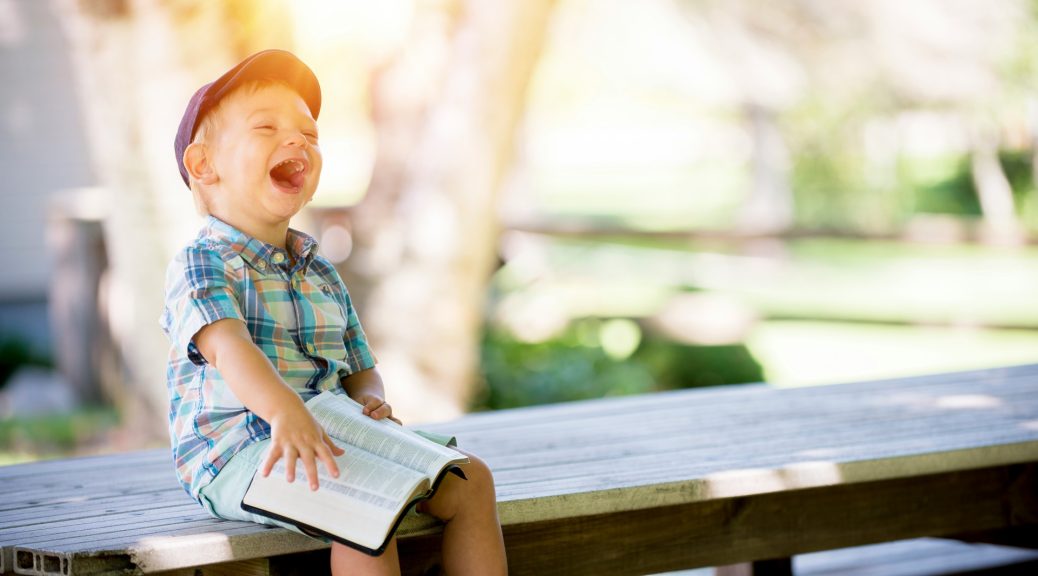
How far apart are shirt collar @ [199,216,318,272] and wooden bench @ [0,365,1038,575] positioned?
19.7 inches

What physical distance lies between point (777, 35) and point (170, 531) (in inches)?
635

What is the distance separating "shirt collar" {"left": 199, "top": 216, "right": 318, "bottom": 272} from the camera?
2.37 metres

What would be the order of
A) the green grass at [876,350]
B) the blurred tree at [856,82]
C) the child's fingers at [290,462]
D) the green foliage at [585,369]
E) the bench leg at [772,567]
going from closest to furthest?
1. the child's fingers at [290,462]
2. the bench leg at [772,567]
3. the green foliage at [585,369]
4. the green grass at [876,350]
5. the blurred tree at [856,82]

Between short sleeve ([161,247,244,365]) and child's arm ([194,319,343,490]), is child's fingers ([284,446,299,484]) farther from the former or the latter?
short sleeve ([161,247,244,365])

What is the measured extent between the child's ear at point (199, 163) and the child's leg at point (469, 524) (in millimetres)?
733

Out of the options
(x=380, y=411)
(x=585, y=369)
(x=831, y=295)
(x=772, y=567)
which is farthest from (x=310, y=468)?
(x=831, y=295)

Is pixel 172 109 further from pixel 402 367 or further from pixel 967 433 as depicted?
pixel 967 433

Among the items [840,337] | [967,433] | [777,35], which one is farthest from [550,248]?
[967,433]

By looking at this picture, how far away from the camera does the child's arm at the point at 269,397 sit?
2.09 metres

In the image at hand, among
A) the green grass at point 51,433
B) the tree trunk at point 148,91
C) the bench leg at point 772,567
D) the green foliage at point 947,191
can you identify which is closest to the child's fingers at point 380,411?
the bench leg at point 772,567

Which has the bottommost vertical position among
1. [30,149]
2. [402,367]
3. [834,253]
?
[834,253]

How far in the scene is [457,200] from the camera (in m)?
6.37

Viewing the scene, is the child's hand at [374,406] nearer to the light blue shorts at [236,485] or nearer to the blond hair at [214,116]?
the light blue shorts at [236,485]

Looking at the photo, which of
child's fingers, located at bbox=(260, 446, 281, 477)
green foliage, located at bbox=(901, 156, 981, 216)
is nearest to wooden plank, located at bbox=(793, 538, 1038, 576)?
child's fingers, located at bbox=(260, 446, 281, 477)
